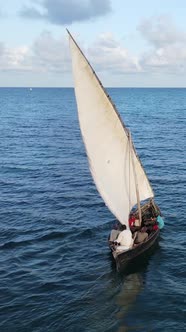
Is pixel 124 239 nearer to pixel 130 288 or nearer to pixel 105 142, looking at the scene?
pixel 130 288

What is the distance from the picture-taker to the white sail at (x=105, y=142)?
104 ft

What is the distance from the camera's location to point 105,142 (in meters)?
33.4

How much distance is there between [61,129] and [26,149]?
29.4m

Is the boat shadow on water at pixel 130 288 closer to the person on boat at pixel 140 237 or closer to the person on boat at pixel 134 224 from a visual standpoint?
the person on boat at pixel 140 237

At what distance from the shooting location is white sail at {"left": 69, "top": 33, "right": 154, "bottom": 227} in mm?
31550

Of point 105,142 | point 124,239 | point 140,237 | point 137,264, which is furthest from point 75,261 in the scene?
point 105,142

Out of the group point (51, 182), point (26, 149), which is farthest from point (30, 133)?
point (51, 182)

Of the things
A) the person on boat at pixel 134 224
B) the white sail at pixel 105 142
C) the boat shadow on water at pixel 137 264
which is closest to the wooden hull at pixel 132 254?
the boat shadow on water at pixel 137 264

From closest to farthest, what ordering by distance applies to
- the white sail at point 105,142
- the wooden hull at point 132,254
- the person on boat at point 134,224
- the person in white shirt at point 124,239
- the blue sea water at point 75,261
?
the blue sea water at point 75,261 < the white sail at point 105,142 < the wooden hull at point 132,254 < the person in white shirt at point 124,239 < the person on boat at point 134,224

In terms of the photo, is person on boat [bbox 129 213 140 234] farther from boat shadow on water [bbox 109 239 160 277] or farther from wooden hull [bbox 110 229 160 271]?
boat shadow on water [bbox 109 239 160 277]

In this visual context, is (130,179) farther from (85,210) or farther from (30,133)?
(30,133)

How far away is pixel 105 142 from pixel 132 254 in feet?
29.7

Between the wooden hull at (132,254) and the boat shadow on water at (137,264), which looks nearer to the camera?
the wooden hull at (132,254)

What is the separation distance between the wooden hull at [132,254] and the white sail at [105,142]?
244 cm
